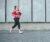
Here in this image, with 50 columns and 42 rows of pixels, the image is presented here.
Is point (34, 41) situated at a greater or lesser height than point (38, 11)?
lesser

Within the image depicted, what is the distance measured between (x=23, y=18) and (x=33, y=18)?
3.01ft

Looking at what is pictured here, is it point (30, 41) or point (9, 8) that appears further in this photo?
point (9, 8)

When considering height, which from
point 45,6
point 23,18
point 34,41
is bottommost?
point 34,41

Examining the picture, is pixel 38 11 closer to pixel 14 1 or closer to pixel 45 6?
pixel 45 6

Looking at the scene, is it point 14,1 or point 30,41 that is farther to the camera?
point 14,1

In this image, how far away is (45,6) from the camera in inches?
653

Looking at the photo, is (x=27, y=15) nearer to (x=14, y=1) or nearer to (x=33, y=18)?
(x=33, y=18)

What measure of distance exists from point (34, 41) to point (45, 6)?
684 centimetres

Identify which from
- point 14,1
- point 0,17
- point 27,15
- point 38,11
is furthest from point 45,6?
point 0,17

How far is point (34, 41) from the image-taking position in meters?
10.3

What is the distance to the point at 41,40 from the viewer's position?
418 inches

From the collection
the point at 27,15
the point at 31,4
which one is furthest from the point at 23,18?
the point at 31,4

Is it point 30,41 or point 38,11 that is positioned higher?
point 38,11

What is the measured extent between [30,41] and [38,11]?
6604 millimetres
